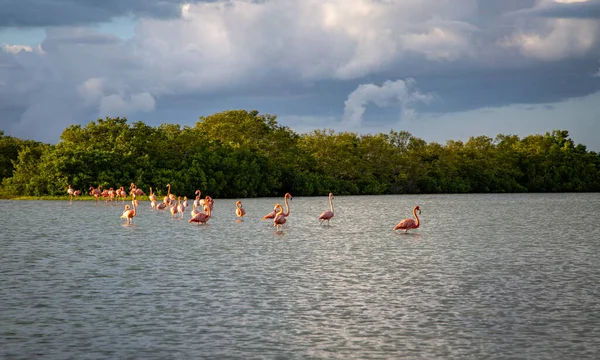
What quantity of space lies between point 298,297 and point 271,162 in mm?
71219

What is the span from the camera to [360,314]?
13398mm

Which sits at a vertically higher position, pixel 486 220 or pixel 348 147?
pixel 348 147

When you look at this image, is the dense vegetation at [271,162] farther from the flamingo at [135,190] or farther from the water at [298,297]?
the water at [298,297]

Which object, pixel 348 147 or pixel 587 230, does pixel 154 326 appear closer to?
pixel 587 230

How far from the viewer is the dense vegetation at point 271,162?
72750mm

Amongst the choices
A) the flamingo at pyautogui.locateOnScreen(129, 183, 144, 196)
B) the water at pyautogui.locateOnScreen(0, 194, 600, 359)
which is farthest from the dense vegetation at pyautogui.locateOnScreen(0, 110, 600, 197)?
the water at pyautogui.locateOnScreen(0, 194, 600, 359)

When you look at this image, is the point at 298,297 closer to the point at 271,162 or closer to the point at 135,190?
the point at 135,190

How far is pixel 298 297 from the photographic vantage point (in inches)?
599

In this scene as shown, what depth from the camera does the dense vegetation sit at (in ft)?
239

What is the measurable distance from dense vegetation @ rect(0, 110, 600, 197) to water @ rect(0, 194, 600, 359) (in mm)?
43198

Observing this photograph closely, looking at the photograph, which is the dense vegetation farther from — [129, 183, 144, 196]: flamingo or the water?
the water

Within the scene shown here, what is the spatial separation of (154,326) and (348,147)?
91.3 m

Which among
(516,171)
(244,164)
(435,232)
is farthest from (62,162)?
(516,171)

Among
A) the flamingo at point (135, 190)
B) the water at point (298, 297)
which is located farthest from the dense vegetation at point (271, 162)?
the water at point (298, 297)
